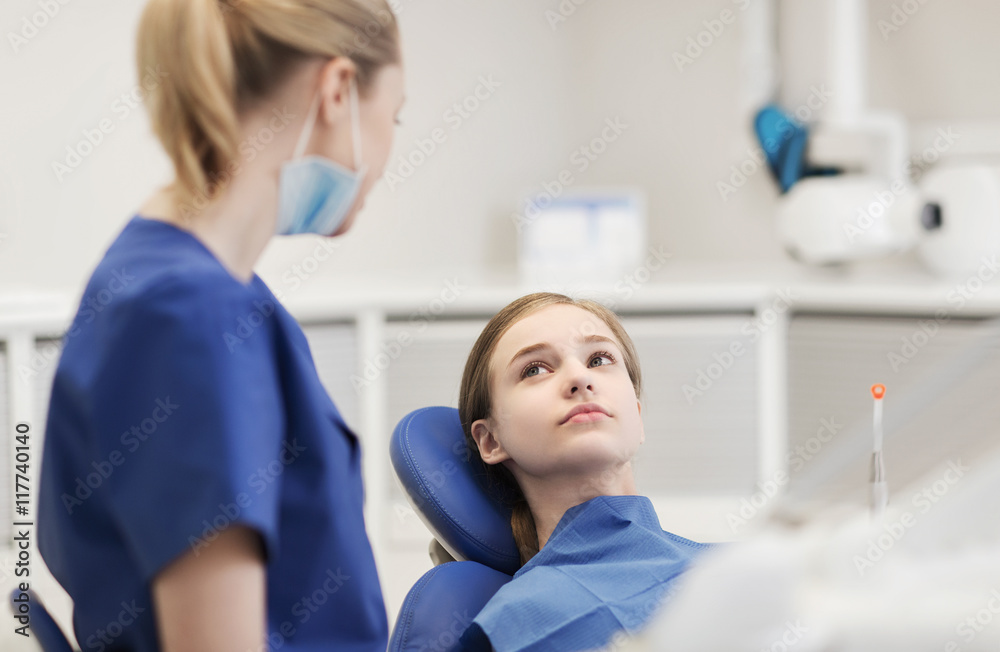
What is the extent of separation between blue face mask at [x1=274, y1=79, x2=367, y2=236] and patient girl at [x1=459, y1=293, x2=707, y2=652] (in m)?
0.41

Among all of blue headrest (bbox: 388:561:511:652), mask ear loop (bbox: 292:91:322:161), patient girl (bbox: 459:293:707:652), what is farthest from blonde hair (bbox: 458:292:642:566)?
mask ear loop (bbox: 292:91:322:161)

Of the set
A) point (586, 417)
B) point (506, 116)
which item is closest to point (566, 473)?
point (586, 417)

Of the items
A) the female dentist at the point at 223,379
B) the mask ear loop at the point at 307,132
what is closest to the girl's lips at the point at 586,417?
the female dentist at the point at 223,379

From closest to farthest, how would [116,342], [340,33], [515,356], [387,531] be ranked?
[116,342], [340,33], [515,356], [387,531]

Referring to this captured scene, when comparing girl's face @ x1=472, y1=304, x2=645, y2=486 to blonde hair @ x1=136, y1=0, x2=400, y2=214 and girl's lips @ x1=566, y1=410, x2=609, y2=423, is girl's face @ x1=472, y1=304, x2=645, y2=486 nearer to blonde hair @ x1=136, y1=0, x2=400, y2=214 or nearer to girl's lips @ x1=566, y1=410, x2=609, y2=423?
girl's lips @ x1=566, y1=410, x2=609, y2=423

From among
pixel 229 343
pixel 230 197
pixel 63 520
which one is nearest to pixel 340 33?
pixel 230 197

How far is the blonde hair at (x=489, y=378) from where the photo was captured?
136 cm

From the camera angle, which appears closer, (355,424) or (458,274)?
(355,424)

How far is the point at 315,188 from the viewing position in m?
0.92

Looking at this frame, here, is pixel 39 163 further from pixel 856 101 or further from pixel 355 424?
pixel 856 101

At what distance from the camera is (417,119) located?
10.1 feet

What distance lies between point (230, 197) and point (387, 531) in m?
1.85

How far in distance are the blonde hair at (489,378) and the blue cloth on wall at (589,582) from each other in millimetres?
86

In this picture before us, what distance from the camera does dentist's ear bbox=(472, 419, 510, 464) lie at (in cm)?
132
